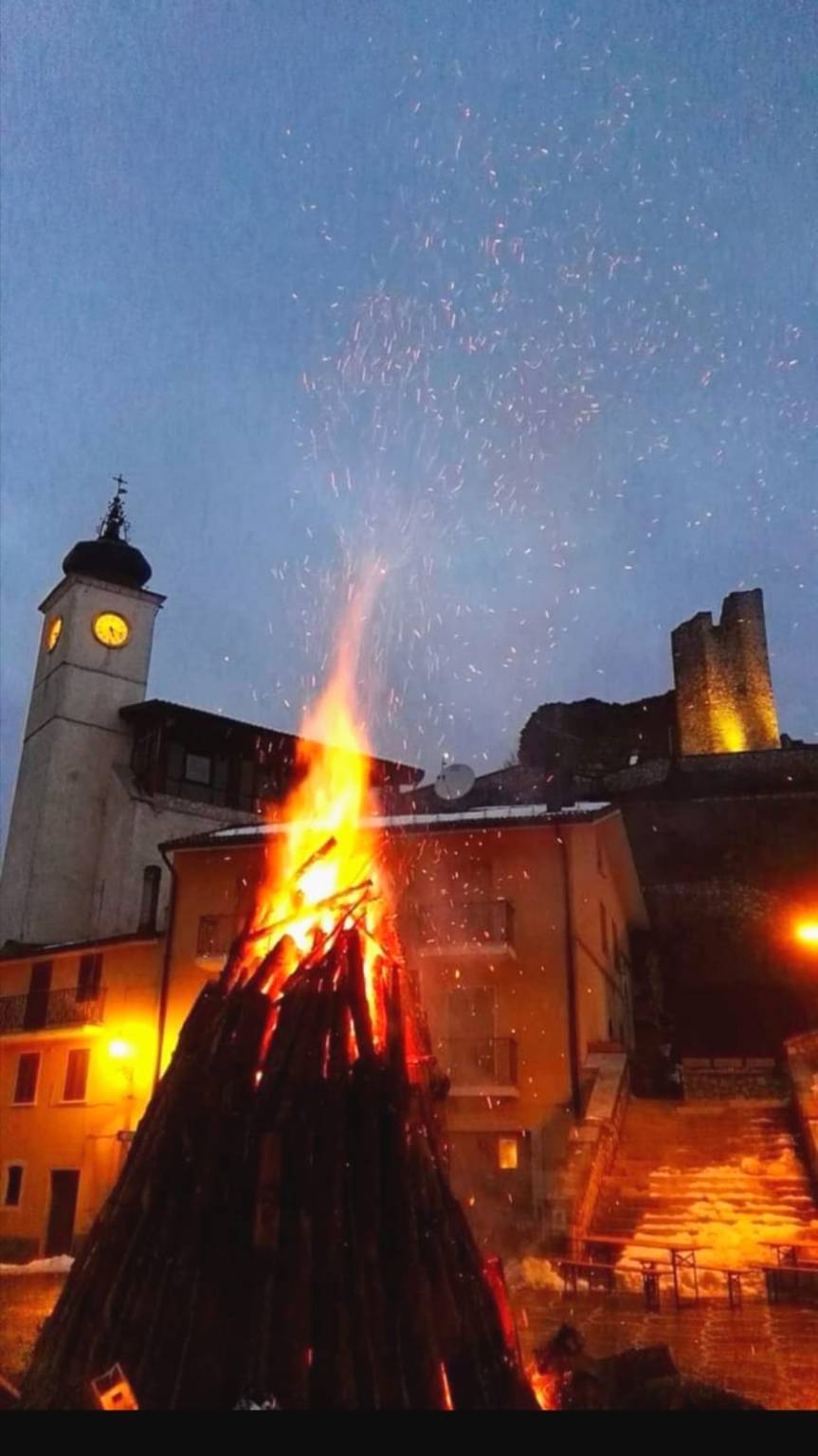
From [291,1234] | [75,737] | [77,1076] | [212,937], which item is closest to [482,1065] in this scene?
[212,937]

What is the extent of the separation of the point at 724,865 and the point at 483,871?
21011 mm

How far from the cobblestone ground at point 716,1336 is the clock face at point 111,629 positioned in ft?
108

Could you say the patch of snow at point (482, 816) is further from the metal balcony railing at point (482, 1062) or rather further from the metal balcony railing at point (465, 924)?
the metal balcony railing at point (482, 1062)

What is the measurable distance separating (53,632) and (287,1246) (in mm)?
41169

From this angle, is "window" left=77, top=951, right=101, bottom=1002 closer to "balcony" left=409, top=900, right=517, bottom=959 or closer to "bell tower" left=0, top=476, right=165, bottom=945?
"bell tower" left=0, top=476, right=165, bottom=945

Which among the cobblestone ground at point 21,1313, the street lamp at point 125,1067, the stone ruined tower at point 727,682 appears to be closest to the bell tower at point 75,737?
the street lamp at point 125,1067

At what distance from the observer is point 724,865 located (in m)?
42.9

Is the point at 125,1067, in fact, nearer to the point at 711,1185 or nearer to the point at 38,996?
the point at 38,996

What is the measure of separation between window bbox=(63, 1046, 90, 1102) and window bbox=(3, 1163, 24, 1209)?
2.33 m

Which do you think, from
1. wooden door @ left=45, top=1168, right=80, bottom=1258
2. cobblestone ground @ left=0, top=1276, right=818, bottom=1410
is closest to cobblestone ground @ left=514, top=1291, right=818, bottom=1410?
cobblestone ground @ left=0, top=1276, right=818, bottom=1410

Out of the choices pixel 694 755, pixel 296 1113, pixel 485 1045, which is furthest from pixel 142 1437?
pixel 694 755

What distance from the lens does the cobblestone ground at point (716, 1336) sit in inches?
385

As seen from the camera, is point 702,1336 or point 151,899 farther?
point 151,899

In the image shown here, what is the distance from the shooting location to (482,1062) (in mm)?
23266
